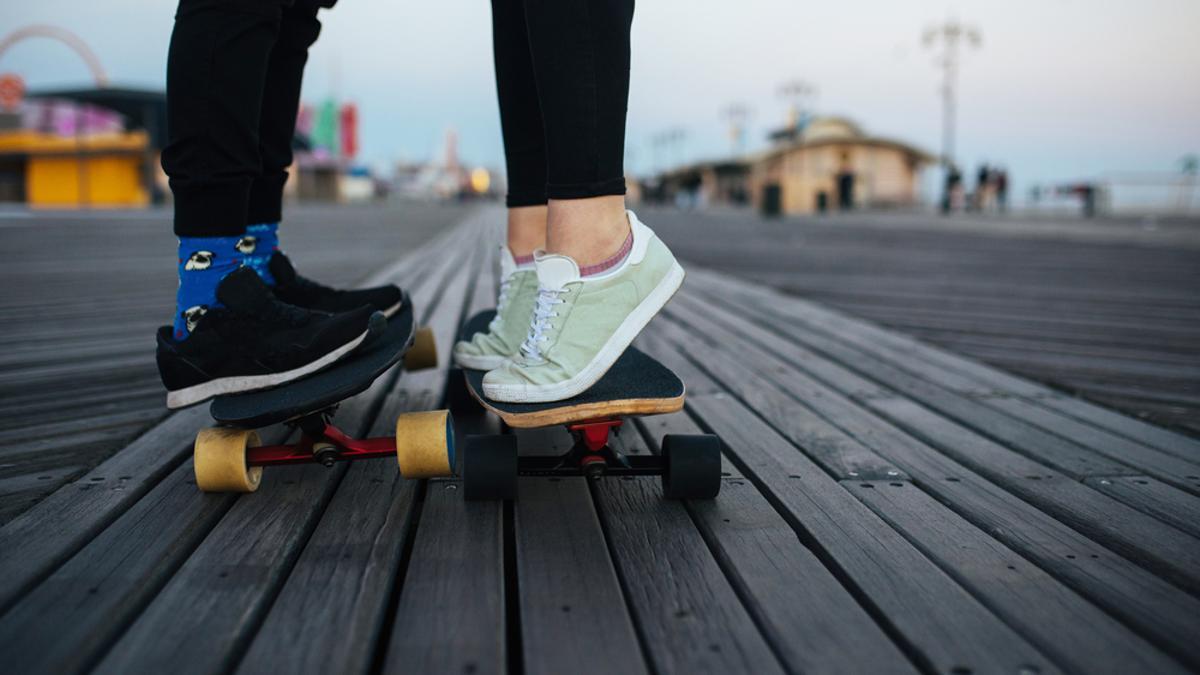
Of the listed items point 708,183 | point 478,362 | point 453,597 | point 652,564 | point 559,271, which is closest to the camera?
point 453,597

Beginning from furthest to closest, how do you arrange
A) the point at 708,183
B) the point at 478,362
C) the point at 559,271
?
1. the point at 708,183
2. the point at 478,362
3. the point at 559,271

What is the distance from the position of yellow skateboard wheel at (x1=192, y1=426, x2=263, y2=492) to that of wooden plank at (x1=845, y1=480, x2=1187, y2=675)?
3.12 ft

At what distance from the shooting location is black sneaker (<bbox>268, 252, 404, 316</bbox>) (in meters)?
1.82

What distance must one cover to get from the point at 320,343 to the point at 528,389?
38 cm

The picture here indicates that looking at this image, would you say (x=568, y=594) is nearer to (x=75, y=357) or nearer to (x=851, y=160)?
(x=75, y=357)

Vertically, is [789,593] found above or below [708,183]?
below

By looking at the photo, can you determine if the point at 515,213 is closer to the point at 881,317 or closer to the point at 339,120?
the point at 881,317

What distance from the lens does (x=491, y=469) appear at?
124cm

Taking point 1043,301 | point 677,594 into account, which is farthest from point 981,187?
point 677,594

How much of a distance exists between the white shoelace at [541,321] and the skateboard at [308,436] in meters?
0.16

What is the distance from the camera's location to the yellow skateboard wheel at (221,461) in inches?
49.6

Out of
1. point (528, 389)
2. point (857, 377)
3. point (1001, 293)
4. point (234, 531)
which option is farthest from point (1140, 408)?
point (1001, 293)

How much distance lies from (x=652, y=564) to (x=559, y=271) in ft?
1.60

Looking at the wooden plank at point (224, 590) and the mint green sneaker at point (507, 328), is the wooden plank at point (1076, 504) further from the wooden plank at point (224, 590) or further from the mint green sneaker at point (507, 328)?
the wooden plank at point (224, 590)
